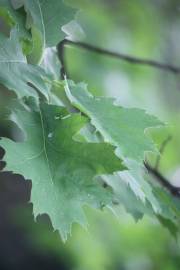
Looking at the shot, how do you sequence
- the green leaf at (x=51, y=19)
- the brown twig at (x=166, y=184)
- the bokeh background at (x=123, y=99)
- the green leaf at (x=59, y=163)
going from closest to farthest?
the green leaf at (x=59, y=163)
the green leaf at (x=51, y=19)
the brown twig at (x=166, y=184)
the bokeh background at (x=123, y=99)

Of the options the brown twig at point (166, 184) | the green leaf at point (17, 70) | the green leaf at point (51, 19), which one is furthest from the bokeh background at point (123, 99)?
the green leaf at point (17, 70)

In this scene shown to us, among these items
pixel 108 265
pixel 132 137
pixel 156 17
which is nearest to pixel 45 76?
pixel 132 137

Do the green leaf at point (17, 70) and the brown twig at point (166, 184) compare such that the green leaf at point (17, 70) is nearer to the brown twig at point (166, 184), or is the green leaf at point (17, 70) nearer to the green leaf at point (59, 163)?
the green leaf at point (59, 163)

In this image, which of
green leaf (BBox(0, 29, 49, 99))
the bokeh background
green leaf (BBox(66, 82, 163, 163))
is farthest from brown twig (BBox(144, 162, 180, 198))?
the bokeh background

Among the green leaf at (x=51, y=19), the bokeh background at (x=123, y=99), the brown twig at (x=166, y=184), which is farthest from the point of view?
the bokeh background at (x=123, y=99)

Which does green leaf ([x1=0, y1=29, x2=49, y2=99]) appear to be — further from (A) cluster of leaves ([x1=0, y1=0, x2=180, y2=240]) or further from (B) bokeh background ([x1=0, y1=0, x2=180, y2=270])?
(B) bokeh background ([x1=0, y1=0, x2=180, y2=270])

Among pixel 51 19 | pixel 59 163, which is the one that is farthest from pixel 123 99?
pixel 59 163

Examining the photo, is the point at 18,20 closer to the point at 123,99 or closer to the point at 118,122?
the point at 118,122
